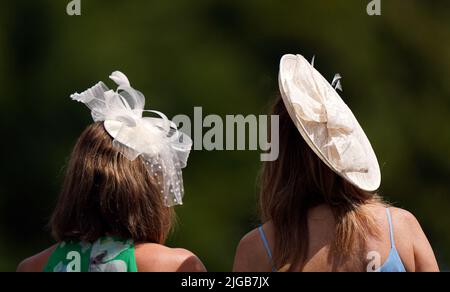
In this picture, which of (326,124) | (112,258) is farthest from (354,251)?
(112,258)

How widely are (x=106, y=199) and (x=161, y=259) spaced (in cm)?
25

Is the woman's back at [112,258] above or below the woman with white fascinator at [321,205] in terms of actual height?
below

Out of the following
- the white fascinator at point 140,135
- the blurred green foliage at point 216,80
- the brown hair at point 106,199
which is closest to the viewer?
the brown hair at point 106,199

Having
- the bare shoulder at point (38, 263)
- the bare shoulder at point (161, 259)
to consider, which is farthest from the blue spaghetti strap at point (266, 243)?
the bare shoulder at point (38, 263)

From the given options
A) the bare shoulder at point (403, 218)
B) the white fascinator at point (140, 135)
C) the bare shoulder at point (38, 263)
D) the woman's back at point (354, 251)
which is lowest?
the bare shoulder at point (38, 263)

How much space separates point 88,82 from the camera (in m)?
5.41

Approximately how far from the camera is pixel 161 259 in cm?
261

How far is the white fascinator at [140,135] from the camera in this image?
2748 millimetres

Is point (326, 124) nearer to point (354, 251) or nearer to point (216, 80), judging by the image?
point (354, 251)

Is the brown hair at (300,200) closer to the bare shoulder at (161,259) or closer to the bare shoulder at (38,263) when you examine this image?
the bare shoulder at (161,259)

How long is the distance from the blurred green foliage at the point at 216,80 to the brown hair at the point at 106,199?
259 centimetres

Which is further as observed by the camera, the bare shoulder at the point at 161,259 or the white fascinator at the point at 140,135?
the white fascinator at the point at 140,135

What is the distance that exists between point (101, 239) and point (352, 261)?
2.46 ft
